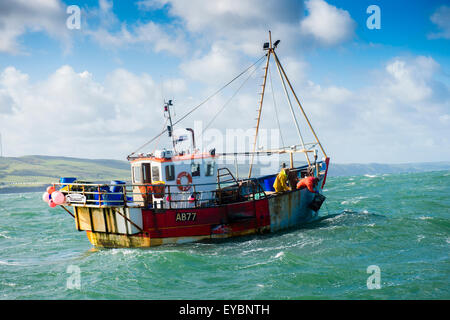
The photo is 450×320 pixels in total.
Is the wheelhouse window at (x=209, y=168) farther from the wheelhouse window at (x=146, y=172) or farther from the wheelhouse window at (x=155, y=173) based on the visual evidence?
the wheelhouse window at (x=146, y=172)

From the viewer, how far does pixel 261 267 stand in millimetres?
11391

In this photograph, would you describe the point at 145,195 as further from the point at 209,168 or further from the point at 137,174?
the point at 209,168

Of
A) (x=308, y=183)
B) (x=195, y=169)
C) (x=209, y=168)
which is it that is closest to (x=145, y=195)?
(x=195, y=169)

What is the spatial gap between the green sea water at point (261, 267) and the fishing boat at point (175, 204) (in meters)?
0.66

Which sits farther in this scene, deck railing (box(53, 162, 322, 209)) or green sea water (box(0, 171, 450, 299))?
deck railing (box(53, 162, 322, 209))

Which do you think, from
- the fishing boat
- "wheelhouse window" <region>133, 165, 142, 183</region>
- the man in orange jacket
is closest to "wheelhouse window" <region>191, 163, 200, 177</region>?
the fishing boat

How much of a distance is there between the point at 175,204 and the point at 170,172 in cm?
151

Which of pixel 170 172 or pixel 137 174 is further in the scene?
pixel 137 174

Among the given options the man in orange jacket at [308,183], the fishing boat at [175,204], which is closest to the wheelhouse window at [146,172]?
the fishing boat at [175,204]

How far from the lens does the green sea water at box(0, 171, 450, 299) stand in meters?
9.41

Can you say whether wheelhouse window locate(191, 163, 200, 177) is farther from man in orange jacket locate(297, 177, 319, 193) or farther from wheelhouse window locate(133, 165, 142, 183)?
man in orange jacket locate(297, 177, 319, 193)

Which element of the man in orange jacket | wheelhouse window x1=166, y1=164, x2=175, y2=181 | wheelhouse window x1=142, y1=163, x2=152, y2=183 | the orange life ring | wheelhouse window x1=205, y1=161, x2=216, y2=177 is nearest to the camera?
wheelhouse window x1=166, y1=164, x2=175, y2=181
